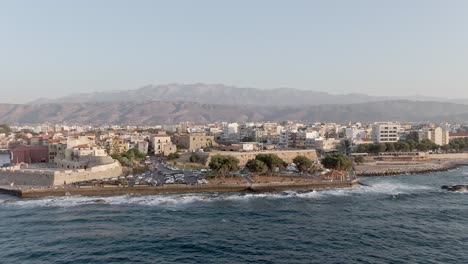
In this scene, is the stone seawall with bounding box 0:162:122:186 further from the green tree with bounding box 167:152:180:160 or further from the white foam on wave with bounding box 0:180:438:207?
the green tree with bounding box 167:152:180:160

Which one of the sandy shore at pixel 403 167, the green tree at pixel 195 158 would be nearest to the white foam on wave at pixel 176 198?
the sandy shore at pixel 403 167

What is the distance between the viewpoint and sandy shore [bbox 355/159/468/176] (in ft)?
176

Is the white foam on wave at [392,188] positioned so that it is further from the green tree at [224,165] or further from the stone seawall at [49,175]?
the stone seawall at [49,175]

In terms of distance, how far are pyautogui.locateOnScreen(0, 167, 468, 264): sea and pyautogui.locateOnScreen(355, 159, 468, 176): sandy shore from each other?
43.9 ft

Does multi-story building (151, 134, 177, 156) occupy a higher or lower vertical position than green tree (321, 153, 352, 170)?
higher

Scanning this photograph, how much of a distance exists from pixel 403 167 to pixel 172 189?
31904 mm

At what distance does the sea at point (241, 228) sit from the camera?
23078 millimetres

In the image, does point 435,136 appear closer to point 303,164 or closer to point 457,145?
point 457,145

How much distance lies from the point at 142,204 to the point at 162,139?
35151mm

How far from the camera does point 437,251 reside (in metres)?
23.6

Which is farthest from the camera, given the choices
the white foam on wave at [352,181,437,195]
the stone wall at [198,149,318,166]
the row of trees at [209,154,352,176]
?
the stone wall at [198,149,318,166]

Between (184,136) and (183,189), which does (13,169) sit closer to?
(183,189)

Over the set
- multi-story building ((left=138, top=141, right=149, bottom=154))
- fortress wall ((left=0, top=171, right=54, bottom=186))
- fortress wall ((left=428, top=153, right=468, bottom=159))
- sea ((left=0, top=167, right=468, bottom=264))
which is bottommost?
sea ((left=0, top=167, right=468, bottom=264))

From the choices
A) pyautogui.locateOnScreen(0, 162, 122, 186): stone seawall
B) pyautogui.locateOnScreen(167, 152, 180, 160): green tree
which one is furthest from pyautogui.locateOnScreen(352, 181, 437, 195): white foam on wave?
pyautogui.locateOnScreen(167, 152, 180, 160): green tree
